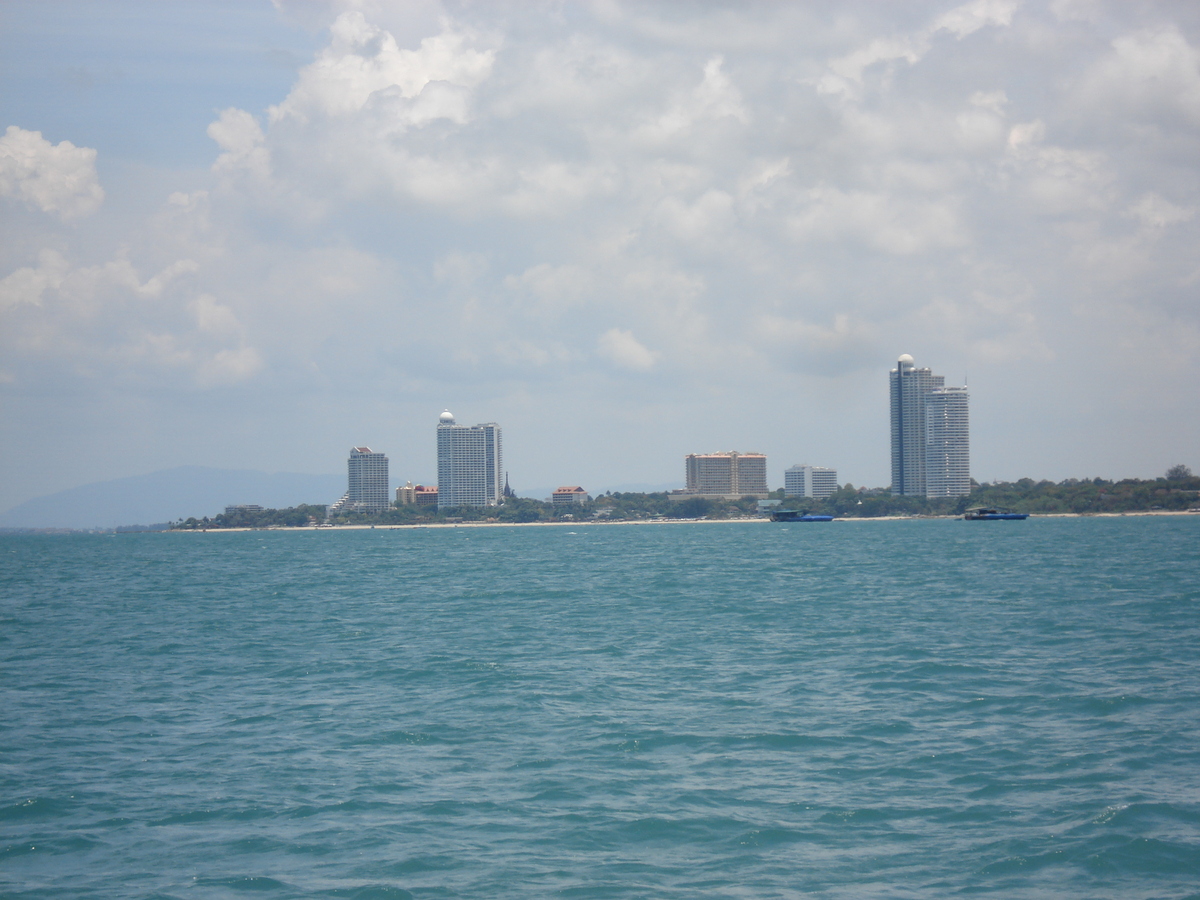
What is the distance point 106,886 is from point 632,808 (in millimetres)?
7127

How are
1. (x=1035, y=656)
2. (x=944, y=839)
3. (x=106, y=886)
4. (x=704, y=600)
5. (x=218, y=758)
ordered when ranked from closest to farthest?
(x=106, y=886)
(x=944, y=839)
(x=218, y=758)
(x=1035, y=656)
(x=704, y=600)

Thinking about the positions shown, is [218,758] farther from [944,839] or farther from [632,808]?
[944,839]

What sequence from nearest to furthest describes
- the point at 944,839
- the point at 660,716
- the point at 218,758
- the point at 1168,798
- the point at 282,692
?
1. the point at 944,839
2. the point at 1168,798
3. the point at 218,758
4. the point at 660,716
5. the point at 282,692

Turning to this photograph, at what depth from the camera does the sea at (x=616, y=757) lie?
1238 cm

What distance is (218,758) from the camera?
17.8m

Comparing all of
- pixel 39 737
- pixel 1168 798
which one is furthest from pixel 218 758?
pixel 1168 798

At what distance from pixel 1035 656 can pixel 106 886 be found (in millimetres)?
23318

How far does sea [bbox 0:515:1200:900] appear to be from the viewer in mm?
12383

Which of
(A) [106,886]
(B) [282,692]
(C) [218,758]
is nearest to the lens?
(A) [106,886]

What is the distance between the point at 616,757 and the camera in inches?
682

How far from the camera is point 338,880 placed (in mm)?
12195

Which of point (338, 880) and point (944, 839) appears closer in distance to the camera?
point (338, 880)

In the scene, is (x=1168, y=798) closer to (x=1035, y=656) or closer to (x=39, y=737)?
(x=1035, y=656)

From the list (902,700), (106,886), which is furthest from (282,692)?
(902,700)
